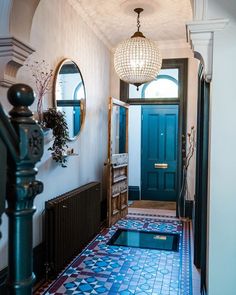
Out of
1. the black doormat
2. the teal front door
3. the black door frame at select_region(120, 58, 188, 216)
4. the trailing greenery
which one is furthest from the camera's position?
Result: the teal front door

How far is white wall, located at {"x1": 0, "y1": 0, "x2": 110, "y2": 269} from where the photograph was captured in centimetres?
276

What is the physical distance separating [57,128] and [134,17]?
2132 millimetres

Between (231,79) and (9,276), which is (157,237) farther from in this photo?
(9,276)

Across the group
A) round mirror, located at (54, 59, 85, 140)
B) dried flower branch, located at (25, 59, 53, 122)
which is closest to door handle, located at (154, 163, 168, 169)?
round mirror, located at (54, 59, 85, 140)

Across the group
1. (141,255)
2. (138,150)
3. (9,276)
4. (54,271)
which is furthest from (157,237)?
(9,276)

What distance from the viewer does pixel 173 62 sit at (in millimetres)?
5074

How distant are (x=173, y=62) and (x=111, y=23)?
1394mm

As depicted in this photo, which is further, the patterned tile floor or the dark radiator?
the dark radiator

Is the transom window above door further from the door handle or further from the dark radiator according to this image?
the dark radiator

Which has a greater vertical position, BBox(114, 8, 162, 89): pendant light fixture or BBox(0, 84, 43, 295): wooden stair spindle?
BBox(114, 8, 162, 89): pendant light fixture

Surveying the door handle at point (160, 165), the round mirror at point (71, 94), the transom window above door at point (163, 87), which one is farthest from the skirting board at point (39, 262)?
the door handle at point (160, 165)

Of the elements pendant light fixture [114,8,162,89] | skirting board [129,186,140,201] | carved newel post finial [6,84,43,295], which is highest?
pendant light fixture [114,8,162,89]

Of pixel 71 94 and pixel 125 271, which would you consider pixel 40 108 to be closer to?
pixel 71 94

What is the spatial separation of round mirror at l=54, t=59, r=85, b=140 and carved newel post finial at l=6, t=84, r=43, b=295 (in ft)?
8.04
